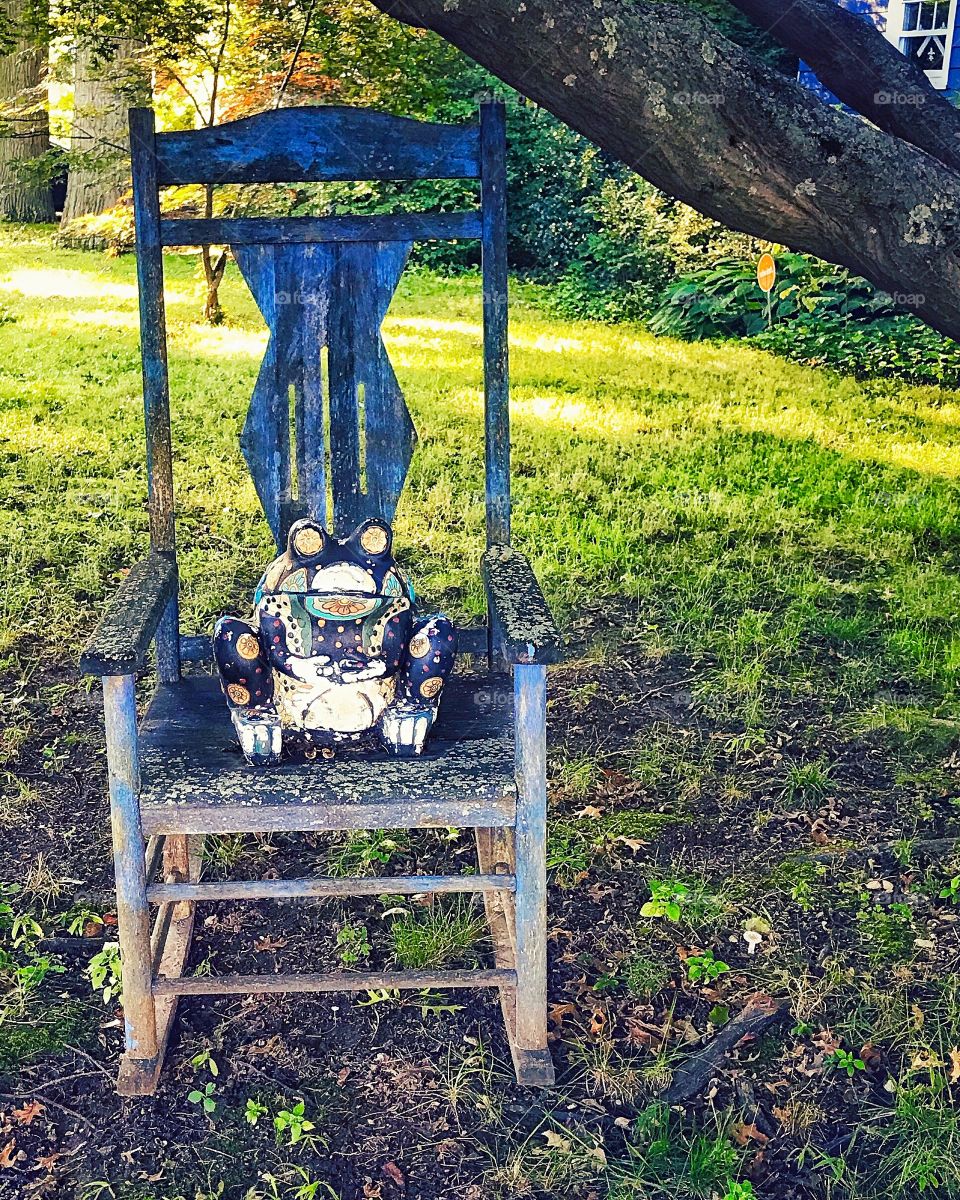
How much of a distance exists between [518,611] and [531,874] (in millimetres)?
459

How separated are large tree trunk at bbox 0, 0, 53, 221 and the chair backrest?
5604 millimetres

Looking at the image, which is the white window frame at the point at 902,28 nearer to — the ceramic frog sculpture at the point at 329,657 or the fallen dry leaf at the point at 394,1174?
the ceramic frog sculpture at the point at 329,657

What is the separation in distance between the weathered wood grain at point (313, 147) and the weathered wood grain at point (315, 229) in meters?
0.08

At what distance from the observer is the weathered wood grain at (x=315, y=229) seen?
269 centimetres

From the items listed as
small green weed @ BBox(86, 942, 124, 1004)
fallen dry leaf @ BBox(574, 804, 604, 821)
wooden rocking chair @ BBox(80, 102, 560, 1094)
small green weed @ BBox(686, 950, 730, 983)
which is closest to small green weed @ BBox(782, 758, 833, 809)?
fallen dry leaf @ BBox(574, 804, 604, 821)

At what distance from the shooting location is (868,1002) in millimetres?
2619

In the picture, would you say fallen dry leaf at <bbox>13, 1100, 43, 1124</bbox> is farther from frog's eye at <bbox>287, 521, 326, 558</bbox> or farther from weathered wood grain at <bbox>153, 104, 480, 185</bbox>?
weathered wood grain at <bbox>153, 104, 480, 185</bbox>

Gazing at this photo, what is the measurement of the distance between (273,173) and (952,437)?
200 inches

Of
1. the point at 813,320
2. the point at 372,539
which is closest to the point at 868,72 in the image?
the point at 372,539

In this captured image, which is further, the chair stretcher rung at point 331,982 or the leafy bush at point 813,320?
the leafy bush at point 813,320

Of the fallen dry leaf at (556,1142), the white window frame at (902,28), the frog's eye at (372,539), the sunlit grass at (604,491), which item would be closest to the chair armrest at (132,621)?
the frog's eye at (372,539)

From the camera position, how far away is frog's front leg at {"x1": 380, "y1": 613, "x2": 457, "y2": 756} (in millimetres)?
2336

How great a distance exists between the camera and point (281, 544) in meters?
2.82

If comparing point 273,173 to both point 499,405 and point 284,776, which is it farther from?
point 284,776
